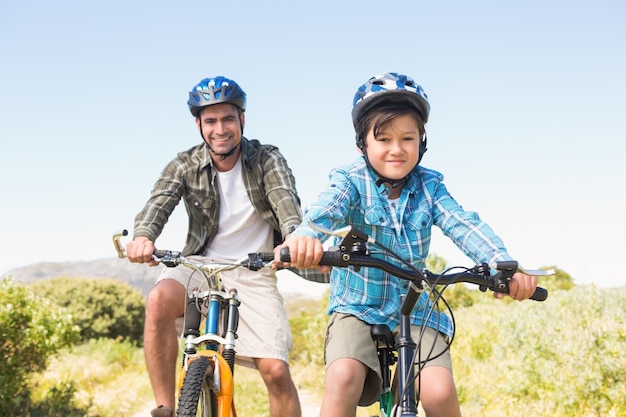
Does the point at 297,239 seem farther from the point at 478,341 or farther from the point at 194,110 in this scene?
the point at 478,341

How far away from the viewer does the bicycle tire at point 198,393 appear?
3133 mm

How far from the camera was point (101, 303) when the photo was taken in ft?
61.2

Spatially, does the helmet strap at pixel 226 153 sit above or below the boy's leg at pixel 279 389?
above

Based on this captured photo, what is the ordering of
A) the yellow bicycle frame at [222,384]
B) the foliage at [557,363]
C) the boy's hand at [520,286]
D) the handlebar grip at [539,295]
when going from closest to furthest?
1. the boy's hand at [520,286]
2. the handlebar grip at [539,295]
3. the yellow bicycle frame at [222,384]
4. the foliage at [557,363]

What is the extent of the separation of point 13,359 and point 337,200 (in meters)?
5.73

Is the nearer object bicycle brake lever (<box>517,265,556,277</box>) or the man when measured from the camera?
bicycle brake lever (<box>517,265,556,277</box>)

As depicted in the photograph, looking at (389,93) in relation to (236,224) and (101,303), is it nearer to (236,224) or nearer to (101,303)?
(236,224)

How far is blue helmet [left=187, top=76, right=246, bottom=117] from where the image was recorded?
464cm

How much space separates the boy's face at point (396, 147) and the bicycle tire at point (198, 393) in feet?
4.39

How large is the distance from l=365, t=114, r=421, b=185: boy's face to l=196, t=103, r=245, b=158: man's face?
163cm

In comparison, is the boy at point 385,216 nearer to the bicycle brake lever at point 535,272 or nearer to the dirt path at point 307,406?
the bicycle brake lever at point 535,272

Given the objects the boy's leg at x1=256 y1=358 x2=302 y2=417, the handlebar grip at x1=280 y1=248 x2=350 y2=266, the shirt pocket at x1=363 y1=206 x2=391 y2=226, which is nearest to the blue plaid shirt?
the shirt pocket at x1=363 y1=206 x2=391 y2=226

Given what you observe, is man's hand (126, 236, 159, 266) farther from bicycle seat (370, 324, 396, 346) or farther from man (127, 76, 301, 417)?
bicycle seat (370, 324, 396, 346)

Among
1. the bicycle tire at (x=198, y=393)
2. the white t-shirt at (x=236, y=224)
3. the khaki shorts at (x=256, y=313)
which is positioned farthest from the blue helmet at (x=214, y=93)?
the bicycle tire at (x=198, y=393)
